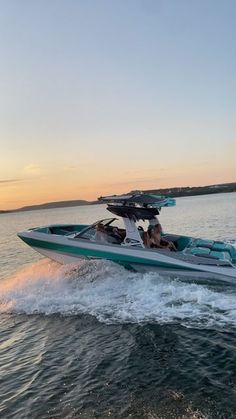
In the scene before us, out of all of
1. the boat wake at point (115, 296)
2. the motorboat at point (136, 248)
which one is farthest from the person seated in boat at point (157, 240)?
the boat wake at point (115, 296)

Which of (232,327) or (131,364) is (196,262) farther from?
(131,364)

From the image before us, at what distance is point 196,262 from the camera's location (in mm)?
13070

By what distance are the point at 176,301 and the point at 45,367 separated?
13.8 ft

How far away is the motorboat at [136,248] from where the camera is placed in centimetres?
1306

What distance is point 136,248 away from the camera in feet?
44.7

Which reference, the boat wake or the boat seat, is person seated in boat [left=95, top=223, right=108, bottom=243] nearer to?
the boat wake

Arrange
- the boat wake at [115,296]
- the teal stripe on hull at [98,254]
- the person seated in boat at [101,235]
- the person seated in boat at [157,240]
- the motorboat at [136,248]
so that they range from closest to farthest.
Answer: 1. the boat wake at [115,296]
2. the motorboat at [136,248]
3. the teal stripe on hull at [98,254]
4. the person seated in boat at [157,240]
5. the person seated in boat at [101,235]

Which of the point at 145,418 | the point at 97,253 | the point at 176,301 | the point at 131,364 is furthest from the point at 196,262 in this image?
the point at 145,418

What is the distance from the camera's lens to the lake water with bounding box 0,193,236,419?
6734 mm

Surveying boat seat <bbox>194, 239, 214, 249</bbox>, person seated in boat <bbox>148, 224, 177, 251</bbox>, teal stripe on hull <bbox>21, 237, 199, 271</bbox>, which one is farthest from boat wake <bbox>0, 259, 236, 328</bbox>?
boat seat <bbox>194, 239, 214, 249</bbox>

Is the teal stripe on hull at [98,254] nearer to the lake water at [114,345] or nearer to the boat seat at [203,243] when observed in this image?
the lake water at [114,345]

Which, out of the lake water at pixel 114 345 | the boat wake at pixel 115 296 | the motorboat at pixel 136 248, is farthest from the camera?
the motorboat at pixel 136 248

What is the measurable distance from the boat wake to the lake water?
28 millimetres

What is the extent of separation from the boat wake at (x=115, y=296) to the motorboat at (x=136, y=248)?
353mm
